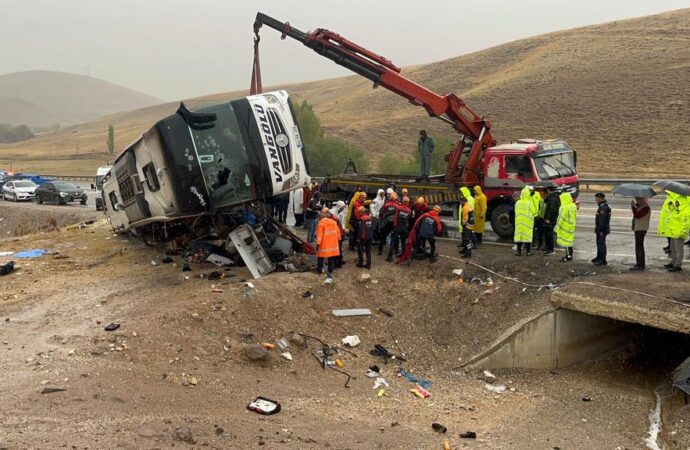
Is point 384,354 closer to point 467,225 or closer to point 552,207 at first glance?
point 467,225

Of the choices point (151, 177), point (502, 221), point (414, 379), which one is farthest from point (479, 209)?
point (151, 177)

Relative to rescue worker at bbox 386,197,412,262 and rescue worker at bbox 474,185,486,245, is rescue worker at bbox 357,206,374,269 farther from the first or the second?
rescue worker at bbox 474,185,486,245

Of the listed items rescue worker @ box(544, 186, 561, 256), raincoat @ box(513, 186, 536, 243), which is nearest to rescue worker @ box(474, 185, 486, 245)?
raincoat @ box(513, 186, 536, 243)

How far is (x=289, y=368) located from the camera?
880 centimetres

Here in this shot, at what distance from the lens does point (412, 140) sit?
48.8m

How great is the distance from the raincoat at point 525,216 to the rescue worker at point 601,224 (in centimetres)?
122

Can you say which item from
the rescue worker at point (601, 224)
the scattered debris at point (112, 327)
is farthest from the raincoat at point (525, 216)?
the scattered debris at point (112, 327)

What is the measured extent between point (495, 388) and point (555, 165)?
6769 mm

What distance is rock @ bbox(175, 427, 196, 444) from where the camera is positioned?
621cm

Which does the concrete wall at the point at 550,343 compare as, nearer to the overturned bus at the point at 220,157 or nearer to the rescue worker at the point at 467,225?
the rescue worker at the point at 467,225

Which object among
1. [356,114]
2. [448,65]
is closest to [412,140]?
[356,114]

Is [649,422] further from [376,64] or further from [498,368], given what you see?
[376,64]

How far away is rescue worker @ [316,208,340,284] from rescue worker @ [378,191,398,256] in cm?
171

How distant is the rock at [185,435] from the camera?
6.21 meters
